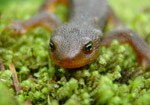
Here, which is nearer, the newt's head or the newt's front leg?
the newt's head

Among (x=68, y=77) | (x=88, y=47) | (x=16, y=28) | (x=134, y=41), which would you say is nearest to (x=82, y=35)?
(x=88, y=47)

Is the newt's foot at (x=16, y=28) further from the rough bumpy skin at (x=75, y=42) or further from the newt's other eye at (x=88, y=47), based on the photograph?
the newt's other eye at (x=88, y=47)

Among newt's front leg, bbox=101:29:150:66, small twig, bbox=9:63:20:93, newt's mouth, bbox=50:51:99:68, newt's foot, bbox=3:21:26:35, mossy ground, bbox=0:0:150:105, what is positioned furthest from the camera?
newt's foot, bbox=3:21:26:35

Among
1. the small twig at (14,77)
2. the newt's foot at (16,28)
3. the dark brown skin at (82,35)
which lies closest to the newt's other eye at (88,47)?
the dark brown skin at (82,35)

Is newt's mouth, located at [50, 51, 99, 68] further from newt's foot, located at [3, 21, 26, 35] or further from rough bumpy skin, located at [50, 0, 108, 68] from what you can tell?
newt's foot, located at [3, 21, 26, 35]

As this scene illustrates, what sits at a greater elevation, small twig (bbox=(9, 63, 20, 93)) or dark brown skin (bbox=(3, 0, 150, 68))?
dark brown skin (bbox=(3, 0, 150, 68))

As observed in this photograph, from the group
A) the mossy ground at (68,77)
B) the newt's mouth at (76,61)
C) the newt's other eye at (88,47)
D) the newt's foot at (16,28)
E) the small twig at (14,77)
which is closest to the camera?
the mossy ground at (68,77)

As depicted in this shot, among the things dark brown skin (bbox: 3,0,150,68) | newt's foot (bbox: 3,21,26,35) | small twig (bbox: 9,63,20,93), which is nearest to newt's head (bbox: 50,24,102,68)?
dark brown skin (bbox: 3,0,150,68)
